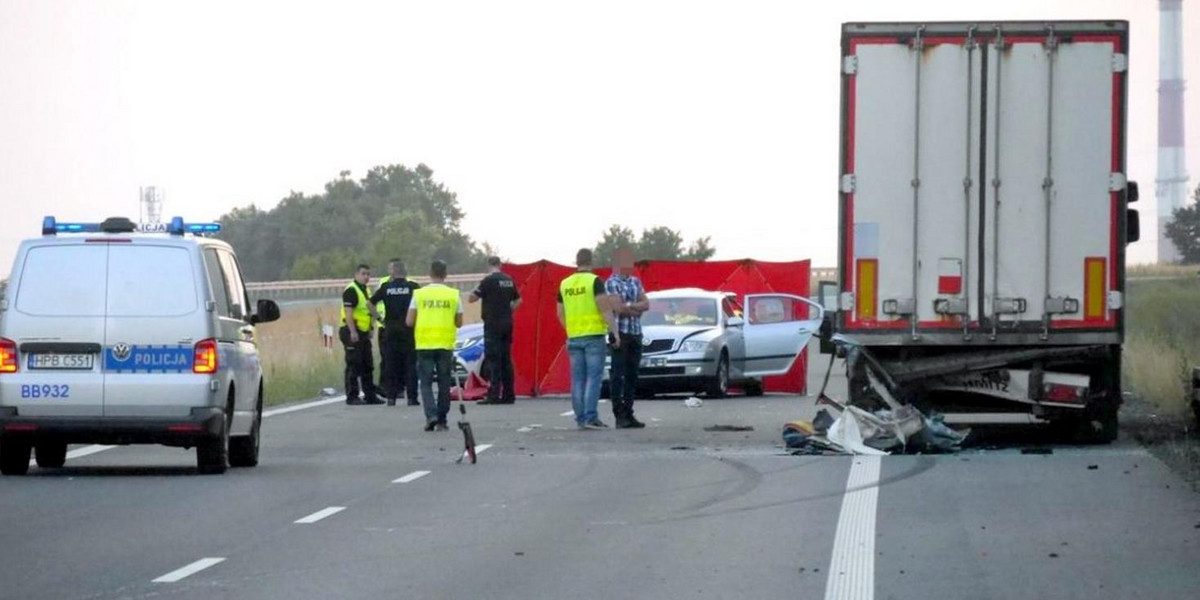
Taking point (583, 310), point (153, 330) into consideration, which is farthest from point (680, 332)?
point (153, 330)


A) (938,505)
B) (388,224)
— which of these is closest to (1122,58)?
(938,505)

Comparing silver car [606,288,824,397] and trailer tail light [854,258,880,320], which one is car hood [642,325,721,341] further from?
trailer tail light [854,258,880,320]

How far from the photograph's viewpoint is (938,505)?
13445 mm

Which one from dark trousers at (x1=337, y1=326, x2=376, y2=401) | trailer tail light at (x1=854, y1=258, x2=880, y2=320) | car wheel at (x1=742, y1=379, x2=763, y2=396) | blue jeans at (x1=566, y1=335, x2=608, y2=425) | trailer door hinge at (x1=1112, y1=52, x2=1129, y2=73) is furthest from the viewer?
car wheel at (x1=742, y1=379, x2=763, y2=396)

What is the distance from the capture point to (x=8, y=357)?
15.8 m

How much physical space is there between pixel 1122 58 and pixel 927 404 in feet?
11.2

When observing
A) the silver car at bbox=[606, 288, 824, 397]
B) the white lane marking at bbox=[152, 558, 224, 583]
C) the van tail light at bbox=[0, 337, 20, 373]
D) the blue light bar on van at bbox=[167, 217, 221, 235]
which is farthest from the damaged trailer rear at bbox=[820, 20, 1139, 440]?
the silver car at bbox=[606, 288, 824, 397]

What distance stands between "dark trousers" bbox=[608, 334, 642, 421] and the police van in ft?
20.2

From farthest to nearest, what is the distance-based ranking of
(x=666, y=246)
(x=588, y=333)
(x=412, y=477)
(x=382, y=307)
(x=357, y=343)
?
1. (x=666, y=246)
2. (x=382, y=307)
3. (x=357, y=343)
4. (x=588, y=333)
5. (x=412, y=477)

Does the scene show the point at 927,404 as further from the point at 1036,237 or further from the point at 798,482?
the point at 798,482

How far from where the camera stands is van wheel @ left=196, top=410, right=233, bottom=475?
52.5 ft

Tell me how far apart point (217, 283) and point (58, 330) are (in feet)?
4.32

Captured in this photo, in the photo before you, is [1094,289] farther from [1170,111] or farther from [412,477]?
[1170,111]

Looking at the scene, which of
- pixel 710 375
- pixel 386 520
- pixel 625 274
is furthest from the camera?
pixel 710 375
